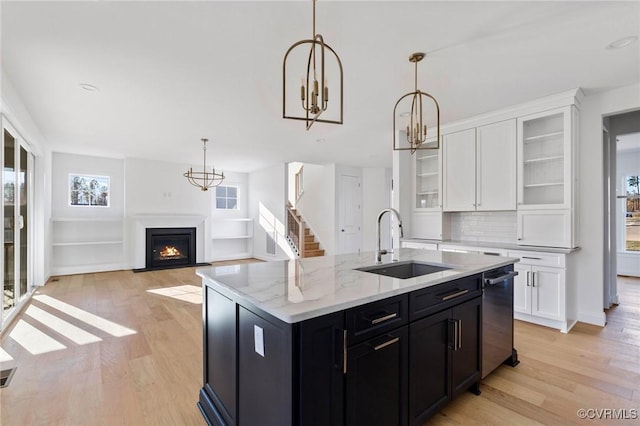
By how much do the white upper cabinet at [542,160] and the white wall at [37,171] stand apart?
19.2 feet

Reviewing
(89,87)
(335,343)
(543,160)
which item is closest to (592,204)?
(543,160)

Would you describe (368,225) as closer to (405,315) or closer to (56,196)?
(405,315)

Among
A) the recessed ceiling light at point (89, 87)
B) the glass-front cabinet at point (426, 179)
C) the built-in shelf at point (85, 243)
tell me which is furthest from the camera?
the built-in shelf at point (85, 243)

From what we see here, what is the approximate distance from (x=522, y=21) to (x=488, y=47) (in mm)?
336

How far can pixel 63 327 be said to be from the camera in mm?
3439

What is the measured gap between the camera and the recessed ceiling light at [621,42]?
2416mm

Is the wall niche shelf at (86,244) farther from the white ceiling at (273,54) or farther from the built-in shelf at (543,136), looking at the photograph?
the built-in shelf at (543,136)

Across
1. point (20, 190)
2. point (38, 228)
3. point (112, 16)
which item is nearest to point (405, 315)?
point (112, 16)

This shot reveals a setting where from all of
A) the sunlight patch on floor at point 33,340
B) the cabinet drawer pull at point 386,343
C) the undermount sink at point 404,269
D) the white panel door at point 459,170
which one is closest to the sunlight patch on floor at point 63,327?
the sunlight patch on floor at point 33,340

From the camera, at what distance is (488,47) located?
2533mm

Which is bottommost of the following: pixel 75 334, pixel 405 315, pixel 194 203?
pixel 75 334

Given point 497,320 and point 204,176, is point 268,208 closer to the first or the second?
point 204,176

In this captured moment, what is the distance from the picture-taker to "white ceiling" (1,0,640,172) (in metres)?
2.10

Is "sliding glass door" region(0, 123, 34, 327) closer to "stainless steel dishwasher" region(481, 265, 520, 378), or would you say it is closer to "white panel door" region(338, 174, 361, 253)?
"stainless steel dishwasher" region(481, 265, 520, 378)
